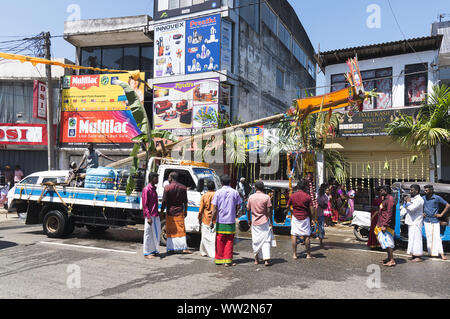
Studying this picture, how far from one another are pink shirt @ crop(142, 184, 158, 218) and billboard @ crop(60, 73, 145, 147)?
38.5 feet

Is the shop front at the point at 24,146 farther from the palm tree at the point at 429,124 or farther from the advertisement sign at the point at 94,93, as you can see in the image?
the palm tree at the point at 429,124

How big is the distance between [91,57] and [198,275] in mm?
19822

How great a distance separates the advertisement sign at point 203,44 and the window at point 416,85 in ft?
30.2

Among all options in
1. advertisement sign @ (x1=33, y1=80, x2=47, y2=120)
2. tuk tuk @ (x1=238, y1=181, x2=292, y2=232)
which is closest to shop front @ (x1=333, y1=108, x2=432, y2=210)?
tuk tuk @ (x1=238, y1=181, x2=292, y2=232)

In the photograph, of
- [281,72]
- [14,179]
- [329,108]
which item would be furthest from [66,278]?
[281,72]

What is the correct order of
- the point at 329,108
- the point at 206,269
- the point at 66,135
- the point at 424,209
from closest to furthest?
the point at 206,269, the point at 424,209, the point at 329,108, the point at 66,135

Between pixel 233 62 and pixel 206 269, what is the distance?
551 inches

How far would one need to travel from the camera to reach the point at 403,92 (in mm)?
15828

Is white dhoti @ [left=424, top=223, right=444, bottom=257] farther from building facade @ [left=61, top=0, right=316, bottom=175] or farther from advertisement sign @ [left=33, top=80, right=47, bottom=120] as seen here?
advertisement sign @ [left=33, top=80, right=47, bottom=120]

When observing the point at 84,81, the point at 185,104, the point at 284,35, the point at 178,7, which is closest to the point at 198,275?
the point at 185,104

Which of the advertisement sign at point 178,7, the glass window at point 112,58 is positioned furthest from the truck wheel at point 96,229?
the glass window at point 112,58

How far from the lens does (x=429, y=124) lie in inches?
507

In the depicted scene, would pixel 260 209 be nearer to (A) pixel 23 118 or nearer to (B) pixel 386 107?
(B) pixel 386 107
